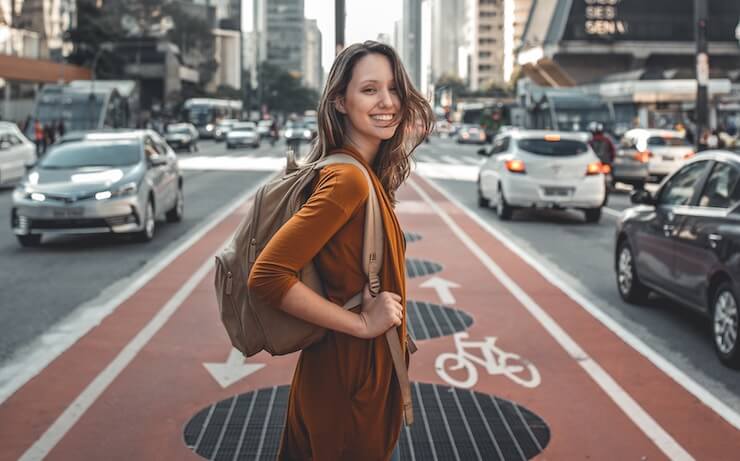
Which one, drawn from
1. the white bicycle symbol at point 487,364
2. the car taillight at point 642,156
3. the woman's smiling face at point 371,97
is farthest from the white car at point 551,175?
the woman's smiling face at point 371,97

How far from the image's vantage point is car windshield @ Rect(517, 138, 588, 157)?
18.2 meters

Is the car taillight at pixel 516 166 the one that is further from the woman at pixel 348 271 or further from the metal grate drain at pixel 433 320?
the woman at pixel 348 271

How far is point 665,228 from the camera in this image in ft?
28.8

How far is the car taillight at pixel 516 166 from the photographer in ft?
59.3

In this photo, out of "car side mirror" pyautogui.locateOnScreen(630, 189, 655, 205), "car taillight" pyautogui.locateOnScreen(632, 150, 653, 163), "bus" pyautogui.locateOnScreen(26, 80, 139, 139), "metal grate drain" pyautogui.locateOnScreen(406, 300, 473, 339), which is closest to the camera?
"metal grate drain" pyautogui.locateOnScreen(406, 300, 473, 339)

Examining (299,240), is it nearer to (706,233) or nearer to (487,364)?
(487,364)

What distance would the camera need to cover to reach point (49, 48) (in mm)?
87125

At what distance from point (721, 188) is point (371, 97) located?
5.95m

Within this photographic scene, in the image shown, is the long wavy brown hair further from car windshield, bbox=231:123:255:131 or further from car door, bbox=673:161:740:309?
car windshield, bbox=231:123:255:131

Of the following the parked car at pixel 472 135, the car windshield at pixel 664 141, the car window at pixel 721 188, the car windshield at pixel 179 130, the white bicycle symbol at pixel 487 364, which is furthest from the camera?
the parked car at pixel 472 135

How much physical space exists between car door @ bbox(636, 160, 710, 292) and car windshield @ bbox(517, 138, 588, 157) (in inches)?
347

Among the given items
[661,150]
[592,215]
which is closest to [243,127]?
[661,150]

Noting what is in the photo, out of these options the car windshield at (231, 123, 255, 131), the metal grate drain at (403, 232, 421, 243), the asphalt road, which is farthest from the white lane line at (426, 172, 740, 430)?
the car windshield at (231, 123, 255, 131)

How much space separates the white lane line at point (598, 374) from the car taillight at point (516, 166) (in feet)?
17.8
